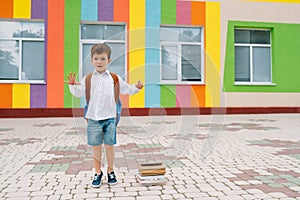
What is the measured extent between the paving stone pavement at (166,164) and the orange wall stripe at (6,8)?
4.91 meters

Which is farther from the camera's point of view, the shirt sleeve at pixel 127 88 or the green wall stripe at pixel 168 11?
the green wall stripe at pixel 168 11

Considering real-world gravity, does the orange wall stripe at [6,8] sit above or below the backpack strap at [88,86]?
above

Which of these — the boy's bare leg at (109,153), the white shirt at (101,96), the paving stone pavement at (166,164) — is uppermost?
the white shirt at (101,96)

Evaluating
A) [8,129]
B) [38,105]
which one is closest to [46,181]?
[8,129]

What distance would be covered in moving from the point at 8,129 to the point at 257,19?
8831 mm

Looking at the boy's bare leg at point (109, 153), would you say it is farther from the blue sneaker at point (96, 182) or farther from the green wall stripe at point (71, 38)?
the green wall stripe at point (71, 38)

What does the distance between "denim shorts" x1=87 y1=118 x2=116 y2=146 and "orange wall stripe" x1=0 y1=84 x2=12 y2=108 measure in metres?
7.93

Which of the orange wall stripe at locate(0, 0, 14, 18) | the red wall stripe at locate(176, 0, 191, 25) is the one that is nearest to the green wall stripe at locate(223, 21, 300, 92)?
the red wall stripe at locate(176, 0, 191, 25)

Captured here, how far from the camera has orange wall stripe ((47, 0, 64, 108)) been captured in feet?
33.3

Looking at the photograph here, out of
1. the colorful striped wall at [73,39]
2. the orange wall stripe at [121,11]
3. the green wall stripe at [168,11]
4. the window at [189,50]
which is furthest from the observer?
the window at [189,50]

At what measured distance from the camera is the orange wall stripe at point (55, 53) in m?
10.1

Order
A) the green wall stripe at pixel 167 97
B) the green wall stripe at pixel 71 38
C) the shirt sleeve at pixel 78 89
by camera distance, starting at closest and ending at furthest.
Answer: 1. the shirt sleeve at pixel 78 89
2. the green wall stripe at pixel 71 38
3. the green wall stripe at pixel 167 97

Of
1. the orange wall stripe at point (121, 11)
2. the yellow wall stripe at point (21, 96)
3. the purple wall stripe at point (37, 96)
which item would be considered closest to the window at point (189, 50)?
the orange wall stripe at point (121, 11)

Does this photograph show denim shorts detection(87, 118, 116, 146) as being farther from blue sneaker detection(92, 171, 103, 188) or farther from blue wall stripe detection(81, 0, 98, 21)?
blue wall stripe detection(81, 0, 98, 21)
